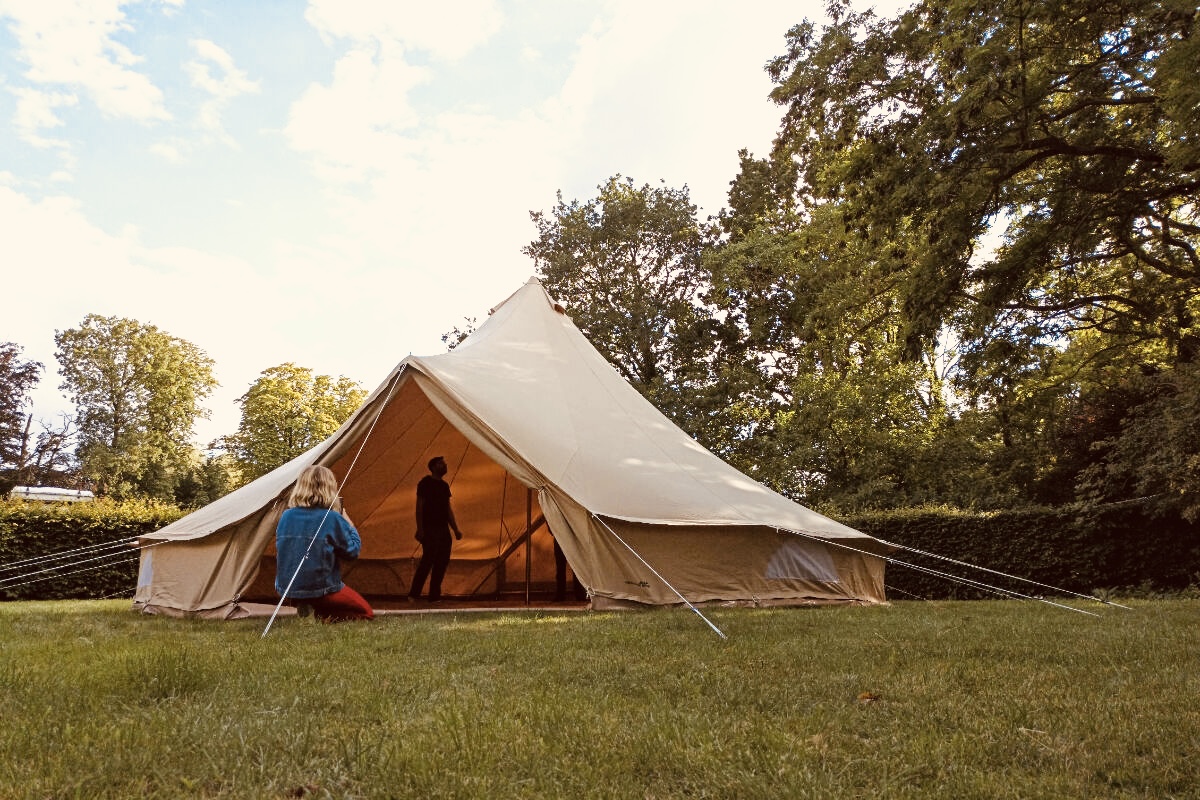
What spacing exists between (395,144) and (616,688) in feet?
19.6

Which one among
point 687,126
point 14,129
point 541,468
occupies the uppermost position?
point 687,126

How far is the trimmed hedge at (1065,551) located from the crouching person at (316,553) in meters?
7.74

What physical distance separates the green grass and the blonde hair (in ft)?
5.22

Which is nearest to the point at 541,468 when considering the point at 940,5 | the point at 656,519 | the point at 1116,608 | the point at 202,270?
the point at 656,519

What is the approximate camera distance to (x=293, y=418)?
33.0 meters

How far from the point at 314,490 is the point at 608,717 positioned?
4229mm

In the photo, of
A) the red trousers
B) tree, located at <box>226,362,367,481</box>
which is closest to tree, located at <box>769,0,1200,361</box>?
the red trousers

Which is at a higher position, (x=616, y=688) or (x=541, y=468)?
(x=541, y=468)

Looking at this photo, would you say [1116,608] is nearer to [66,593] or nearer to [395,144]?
[395,144]

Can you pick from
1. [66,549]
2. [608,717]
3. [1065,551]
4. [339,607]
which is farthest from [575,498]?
[66,549]

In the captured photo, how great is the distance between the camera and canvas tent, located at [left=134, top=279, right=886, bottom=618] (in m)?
6.95

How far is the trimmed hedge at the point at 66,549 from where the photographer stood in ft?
35.2

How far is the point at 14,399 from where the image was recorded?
95.7 ft

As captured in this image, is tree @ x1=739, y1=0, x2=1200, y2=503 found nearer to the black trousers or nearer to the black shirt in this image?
the black shirt
